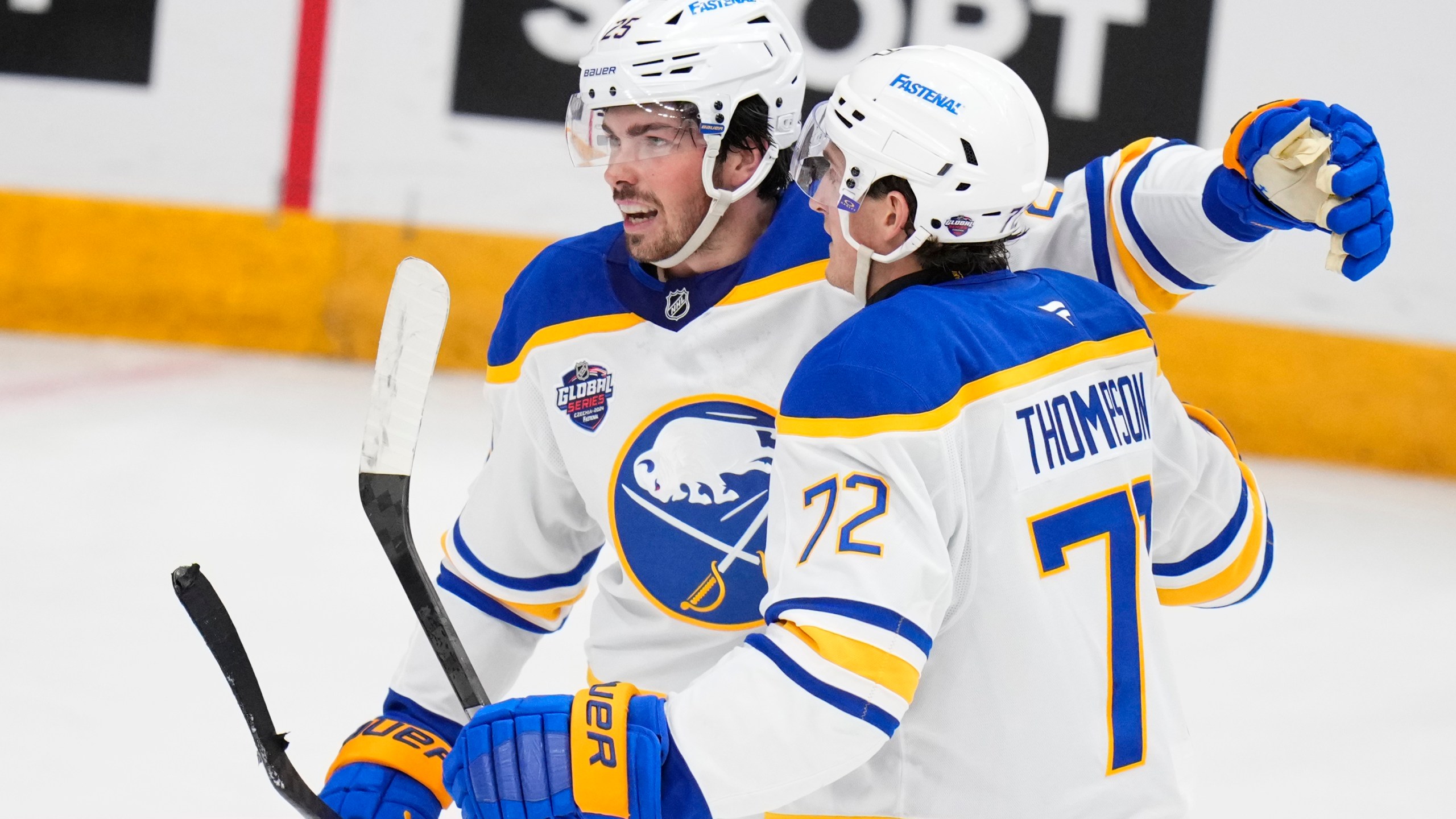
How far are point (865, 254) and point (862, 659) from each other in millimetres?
421

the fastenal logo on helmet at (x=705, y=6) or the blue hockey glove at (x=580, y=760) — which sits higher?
the fastenal logo on helmet at (x=705, y=6)

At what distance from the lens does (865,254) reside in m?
1.47

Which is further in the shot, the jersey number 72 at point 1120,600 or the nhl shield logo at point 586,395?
the nhl shield logo at point 586,395

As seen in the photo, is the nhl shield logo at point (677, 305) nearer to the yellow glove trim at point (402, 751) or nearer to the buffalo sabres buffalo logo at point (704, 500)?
the buffalo sabres buffalo logo at point (704, 500)

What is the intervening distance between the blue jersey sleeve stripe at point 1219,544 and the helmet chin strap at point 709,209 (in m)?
0.62

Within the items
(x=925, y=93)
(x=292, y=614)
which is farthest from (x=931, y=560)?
(x=292, y=614)

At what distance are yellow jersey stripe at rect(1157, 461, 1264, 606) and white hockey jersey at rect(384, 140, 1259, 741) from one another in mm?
254

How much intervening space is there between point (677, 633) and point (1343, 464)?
3.88m

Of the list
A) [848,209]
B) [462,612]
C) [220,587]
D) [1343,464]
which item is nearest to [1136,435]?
[848,209]

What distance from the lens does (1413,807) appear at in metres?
2.71

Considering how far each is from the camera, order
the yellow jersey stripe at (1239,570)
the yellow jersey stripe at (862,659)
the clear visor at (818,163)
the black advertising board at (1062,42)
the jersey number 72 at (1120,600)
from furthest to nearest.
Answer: the black advertising board at (1062,42) → the yellow jersey stripe at (1239,570) → the clear visor at (818,163) → the jersey number 72 at (1120,600) → the yellow jersey stripe at (862,659)

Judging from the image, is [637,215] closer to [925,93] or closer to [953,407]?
[925,93]

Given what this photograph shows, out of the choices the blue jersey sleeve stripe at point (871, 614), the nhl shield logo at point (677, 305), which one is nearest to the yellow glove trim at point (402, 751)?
the nhl shield logo at point (677, 305)

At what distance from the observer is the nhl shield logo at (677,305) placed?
1.67 metres
